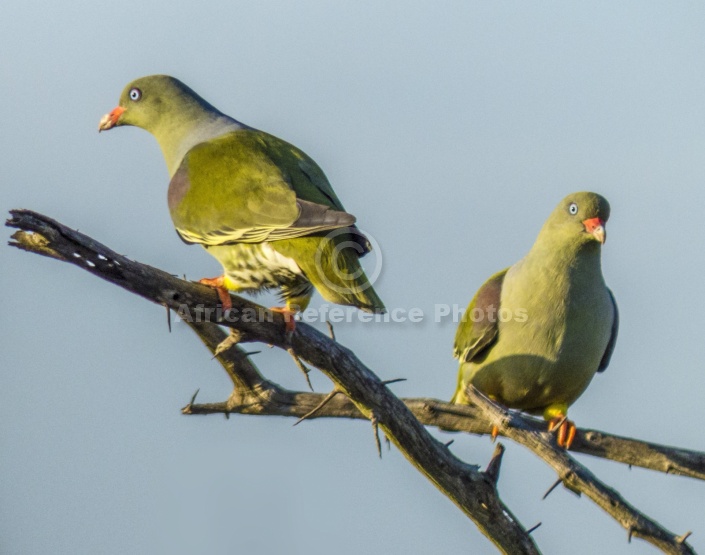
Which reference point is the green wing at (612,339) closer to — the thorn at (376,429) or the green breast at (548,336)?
the green breast at (548,336)

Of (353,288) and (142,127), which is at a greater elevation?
(142,127)

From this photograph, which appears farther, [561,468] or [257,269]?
[257,269]

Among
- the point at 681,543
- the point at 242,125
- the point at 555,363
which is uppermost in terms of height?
the point at 242,125

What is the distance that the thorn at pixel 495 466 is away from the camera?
537 centimetres

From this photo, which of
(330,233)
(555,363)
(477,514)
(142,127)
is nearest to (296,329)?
(330,233)

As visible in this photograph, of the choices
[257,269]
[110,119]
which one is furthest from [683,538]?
[110,119]

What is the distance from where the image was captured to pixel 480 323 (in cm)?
696

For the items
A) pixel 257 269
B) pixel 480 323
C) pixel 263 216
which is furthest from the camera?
pixel 480 323

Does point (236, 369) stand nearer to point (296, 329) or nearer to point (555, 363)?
point (296, 329)

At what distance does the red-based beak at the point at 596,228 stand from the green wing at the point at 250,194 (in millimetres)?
1632

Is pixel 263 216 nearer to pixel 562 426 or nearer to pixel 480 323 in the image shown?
pixel 480 323

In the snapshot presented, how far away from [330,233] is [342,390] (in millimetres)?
1076

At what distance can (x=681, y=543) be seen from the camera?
17.7ft

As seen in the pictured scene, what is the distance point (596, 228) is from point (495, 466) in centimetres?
202
